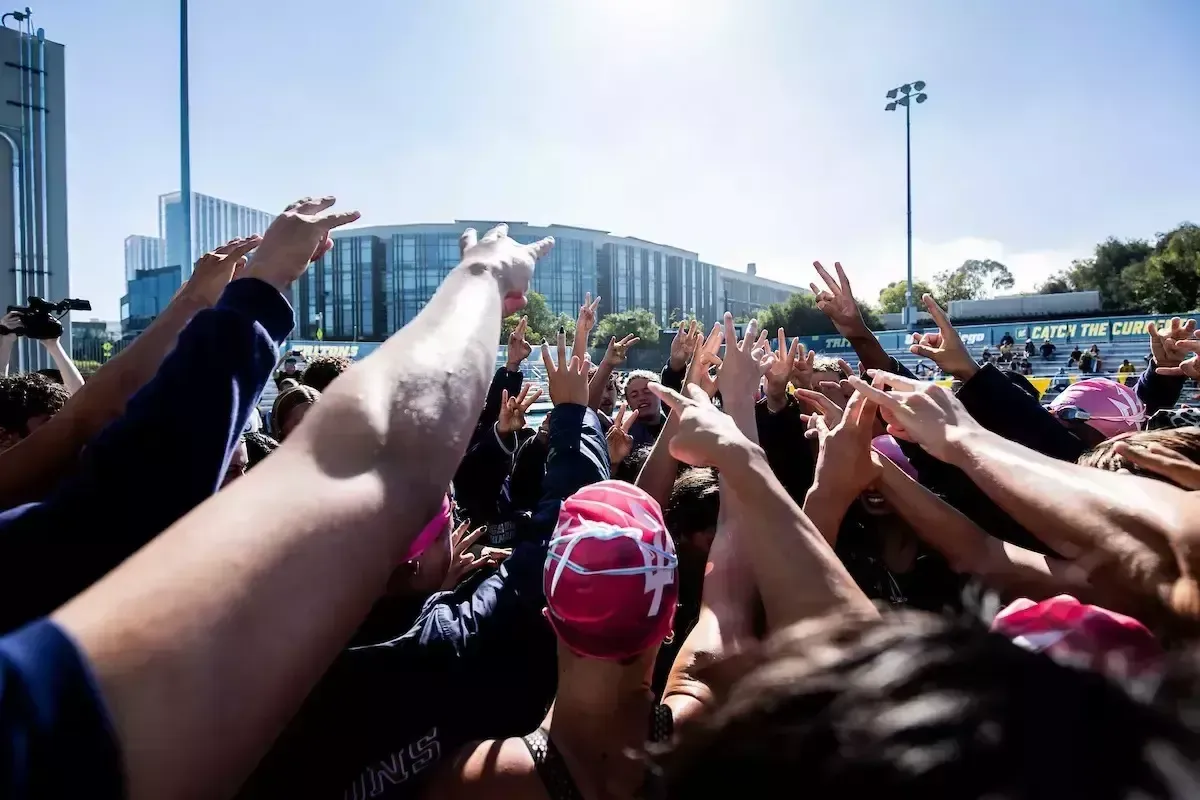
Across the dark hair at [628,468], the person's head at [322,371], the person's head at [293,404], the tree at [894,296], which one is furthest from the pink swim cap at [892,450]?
the tree at [894,296]

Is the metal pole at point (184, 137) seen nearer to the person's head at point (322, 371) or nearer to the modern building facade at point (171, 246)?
the modern building facade at point (171, 246)

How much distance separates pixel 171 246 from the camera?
9044 cm

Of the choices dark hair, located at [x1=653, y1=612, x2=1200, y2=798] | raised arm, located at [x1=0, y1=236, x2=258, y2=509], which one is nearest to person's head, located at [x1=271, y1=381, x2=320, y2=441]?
raised arm, located at [x1=0, y1=236, x2=258, y2=509]

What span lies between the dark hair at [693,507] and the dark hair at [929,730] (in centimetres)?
181

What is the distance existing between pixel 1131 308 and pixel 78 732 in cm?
6443

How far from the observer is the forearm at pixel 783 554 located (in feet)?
4.63

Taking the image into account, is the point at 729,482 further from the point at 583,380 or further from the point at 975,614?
the point at 583,380

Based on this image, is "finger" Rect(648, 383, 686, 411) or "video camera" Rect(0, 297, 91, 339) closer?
"finger" Rect(648, 383, 686, 411)

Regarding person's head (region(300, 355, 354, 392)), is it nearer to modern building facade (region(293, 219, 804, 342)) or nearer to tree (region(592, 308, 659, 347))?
tree (region(592, 308, 659, 347))

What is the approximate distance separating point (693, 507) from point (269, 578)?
2131mm

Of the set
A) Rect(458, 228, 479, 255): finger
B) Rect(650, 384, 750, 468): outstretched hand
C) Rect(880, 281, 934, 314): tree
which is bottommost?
Rect(650, 384, 750, 468): outstretched hand

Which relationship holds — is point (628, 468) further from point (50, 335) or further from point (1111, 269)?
point (1111, 269)

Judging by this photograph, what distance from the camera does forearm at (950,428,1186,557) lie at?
4.34 feet

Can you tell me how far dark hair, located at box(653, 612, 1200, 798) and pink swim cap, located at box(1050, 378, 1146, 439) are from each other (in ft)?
11.2
